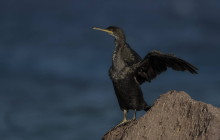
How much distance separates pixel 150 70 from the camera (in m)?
15.6

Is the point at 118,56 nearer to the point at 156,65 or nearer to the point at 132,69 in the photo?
the point at 132,69

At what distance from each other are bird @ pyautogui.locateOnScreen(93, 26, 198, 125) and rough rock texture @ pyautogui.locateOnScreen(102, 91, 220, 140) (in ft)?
9.76

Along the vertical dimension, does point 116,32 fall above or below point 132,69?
above

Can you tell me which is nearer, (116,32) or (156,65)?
(156,65)

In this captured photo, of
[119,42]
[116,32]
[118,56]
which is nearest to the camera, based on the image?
[118,56]

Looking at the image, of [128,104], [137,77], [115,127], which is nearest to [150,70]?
[137,77]

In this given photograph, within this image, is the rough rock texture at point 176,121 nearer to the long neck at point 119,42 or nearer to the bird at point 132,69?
the bird at point 132,69

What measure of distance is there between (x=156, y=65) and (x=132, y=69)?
2.67 feet

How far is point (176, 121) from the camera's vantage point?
11.3 metres

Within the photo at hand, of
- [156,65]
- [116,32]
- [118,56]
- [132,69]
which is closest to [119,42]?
[116,32]

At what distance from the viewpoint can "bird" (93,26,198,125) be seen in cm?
1486

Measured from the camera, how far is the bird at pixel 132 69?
14.9 meters

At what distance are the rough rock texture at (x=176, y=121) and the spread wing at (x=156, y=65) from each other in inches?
117

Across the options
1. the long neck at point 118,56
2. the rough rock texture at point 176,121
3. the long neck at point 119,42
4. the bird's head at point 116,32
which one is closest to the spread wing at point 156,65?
the long neck at point 118,56
